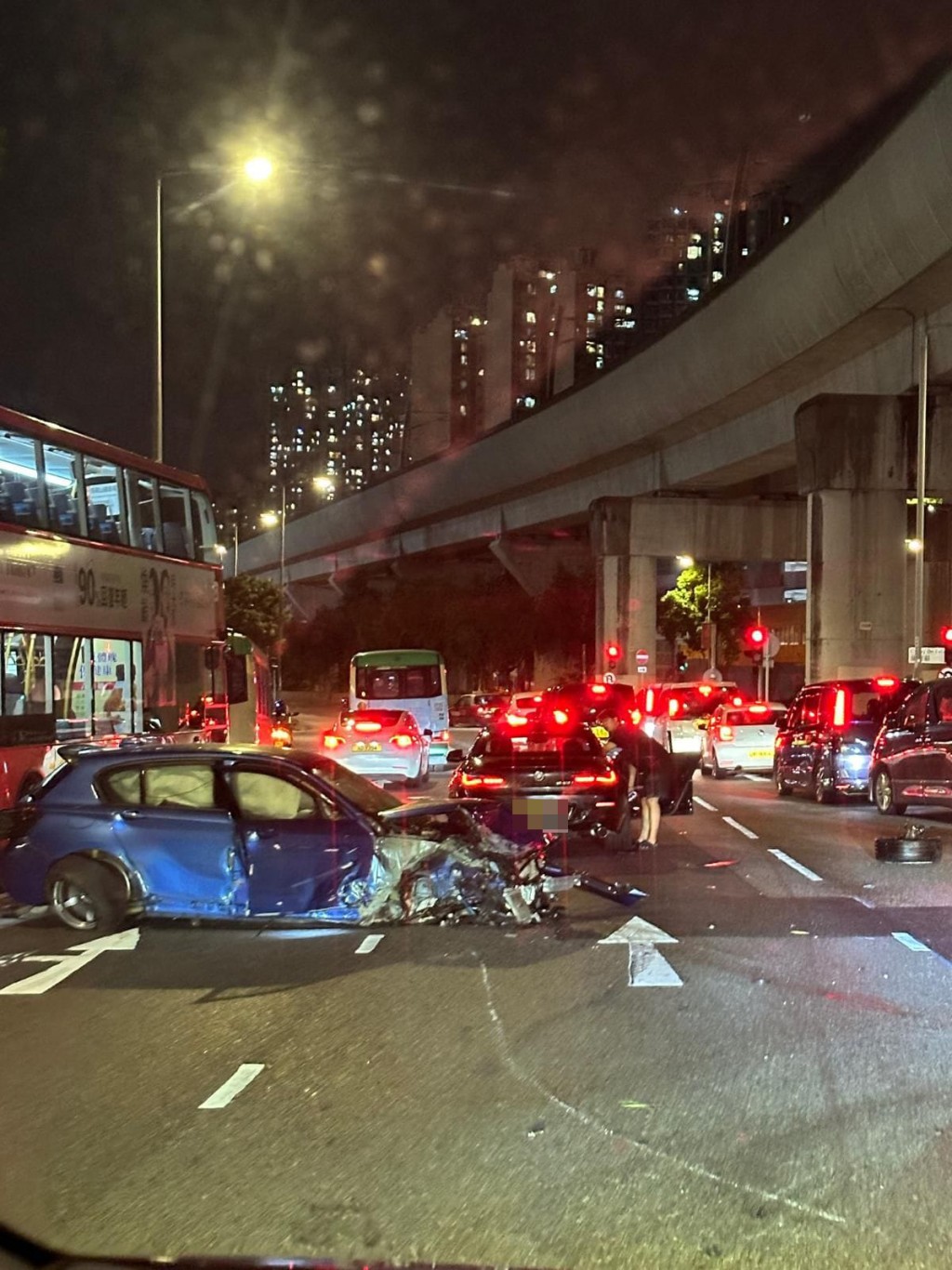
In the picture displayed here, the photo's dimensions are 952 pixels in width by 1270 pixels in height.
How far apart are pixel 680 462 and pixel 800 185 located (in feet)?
92.1

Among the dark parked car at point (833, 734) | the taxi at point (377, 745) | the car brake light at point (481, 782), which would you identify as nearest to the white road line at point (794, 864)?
the car brake light at point (481, 782)

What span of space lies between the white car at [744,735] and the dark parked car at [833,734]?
13.3ft

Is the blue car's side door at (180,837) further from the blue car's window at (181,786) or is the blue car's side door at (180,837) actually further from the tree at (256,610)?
the tree at (256,610)

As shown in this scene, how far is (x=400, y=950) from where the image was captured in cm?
879

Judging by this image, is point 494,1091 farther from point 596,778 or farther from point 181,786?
point 596,778

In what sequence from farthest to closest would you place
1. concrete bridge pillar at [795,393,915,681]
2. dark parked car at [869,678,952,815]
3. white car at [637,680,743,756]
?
concrete bridge pillar at [795,393,915,681] < white car at [637,680,743,756] < dark parked car at [869,678,952,815]

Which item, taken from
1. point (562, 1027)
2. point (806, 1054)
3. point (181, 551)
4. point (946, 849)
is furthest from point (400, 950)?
point (181, 551)

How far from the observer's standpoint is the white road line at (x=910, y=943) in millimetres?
8750

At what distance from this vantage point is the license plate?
12.1 meters

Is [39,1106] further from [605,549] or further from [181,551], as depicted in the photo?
[605,549]

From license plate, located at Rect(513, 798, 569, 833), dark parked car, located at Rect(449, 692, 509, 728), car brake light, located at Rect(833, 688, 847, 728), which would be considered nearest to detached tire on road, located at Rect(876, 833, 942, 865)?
license plate, located at Rect(513, 798, 569, 833)

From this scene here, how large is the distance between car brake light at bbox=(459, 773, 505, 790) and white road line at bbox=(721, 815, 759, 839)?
13.2 ft

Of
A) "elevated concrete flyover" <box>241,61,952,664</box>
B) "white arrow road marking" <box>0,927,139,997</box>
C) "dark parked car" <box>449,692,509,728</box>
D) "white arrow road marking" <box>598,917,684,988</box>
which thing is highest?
"elevated concrete flyover" <box>241,61,952,664</box>

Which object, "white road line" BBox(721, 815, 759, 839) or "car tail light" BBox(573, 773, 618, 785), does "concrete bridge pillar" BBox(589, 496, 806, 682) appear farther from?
"car tail light" BBox(573, 773, 618, 785)
